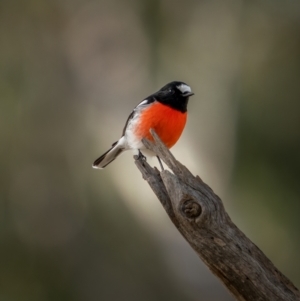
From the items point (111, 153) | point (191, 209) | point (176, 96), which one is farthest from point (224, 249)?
point (111, 153)

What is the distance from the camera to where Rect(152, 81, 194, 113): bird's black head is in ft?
15.2

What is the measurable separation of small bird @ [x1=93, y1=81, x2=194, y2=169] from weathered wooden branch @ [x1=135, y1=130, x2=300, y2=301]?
→ 1.51 meters

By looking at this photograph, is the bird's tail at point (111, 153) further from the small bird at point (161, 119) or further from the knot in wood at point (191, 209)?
the knot in wood at point (191, 209)

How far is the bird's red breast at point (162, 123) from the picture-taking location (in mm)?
4484

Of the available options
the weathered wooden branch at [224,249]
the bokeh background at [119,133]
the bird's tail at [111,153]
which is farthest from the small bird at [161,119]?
the bokeh background at [119,133]

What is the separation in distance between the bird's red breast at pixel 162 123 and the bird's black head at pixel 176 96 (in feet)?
0.21

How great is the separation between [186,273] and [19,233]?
1902mm

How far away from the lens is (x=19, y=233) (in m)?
6.78

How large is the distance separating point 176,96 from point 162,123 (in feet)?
1.07

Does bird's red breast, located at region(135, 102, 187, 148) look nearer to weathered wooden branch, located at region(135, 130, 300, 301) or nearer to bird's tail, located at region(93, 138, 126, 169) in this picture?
bird's tail, located at region(93, 138, 126, 169)

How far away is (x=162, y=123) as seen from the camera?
4492mm

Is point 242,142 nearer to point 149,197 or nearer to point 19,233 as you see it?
point 149,197

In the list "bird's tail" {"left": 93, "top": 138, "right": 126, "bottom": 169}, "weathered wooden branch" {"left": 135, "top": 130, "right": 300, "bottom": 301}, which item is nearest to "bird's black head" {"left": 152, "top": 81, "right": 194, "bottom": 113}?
"bird's tail" {"left": 93, "top": 138, "right": 126, "bottom": 169}

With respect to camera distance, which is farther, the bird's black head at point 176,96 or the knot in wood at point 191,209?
the bird's black head at point 176,96
